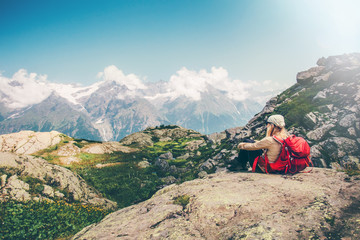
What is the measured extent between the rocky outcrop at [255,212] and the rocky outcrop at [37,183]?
7.76 metres

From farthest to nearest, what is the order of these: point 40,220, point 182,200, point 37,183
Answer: point 37,183 → point 40,220 → point 182,200

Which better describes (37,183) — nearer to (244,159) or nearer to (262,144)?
(244,159)

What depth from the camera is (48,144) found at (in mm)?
32375

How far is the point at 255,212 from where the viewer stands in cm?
576

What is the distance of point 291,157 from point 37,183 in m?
15.4

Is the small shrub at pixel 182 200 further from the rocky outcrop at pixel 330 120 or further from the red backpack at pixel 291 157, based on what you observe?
the rocky outcrop at pixel 330 120

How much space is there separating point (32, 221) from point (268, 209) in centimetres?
1039

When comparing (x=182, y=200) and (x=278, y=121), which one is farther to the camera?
(x=278, y=121)

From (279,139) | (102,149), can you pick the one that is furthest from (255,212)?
(102,149)

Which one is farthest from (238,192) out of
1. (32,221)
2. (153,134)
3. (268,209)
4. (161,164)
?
(153,134)

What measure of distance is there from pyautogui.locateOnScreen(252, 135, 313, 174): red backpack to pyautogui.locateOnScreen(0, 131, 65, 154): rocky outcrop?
3392 centimetres

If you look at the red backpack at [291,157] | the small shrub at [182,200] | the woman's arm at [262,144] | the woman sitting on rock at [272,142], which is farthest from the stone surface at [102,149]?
the red backpack at [291,157]

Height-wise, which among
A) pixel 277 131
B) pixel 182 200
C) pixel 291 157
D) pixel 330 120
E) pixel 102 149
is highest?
pixel 277 131

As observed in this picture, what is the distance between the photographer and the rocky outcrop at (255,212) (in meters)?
4.59
